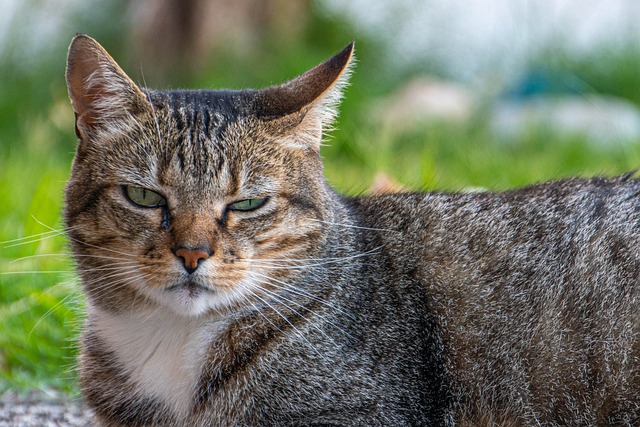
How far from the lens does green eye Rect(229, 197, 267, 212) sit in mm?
2934

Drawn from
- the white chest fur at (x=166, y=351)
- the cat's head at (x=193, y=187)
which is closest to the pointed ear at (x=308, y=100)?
the cat's head at (x=193, y=187)

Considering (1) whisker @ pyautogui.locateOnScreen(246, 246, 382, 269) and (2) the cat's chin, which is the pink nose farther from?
(1) whisker @ pyautogui.locateOnScreen(246, 246, 382, 269)

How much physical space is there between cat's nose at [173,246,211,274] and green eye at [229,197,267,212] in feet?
0.77

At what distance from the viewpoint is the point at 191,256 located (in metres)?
2.73

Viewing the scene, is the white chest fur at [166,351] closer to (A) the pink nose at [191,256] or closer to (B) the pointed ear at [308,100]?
(A) the pink nose at [191,256]

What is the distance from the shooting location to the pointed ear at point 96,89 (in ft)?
10.00

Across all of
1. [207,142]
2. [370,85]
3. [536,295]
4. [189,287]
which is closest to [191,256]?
[189,287]

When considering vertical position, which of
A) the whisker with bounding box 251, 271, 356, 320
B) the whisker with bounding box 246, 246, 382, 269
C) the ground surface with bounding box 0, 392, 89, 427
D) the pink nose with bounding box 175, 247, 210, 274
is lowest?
the ground surface with bounding box 0, 392, 89, 427

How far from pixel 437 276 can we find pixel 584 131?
15.8 feet

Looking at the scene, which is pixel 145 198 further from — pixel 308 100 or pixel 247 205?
pixel 308 100

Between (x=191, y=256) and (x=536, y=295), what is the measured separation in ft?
3.91

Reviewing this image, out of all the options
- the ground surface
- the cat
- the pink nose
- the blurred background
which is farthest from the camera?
the blurred background

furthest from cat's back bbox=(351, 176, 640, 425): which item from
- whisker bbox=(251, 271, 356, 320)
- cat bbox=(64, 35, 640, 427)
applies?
whisker bbox=(251, 271, 356, 320)

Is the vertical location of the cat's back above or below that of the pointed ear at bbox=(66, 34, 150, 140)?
below
